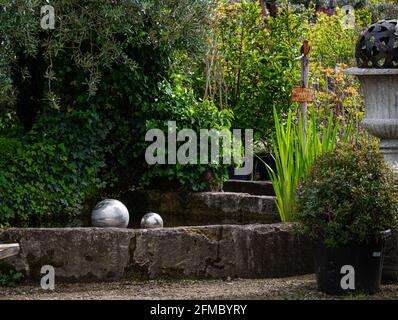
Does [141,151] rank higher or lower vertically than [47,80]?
lower

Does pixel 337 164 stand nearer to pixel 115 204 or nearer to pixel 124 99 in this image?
pixel 115 204

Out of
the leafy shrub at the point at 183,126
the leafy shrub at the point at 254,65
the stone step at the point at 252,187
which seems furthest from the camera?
the leafy shrub at the point at 254,65

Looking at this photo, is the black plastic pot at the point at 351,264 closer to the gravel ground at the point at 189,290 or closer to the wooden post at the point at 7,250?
the gravel ground at the point at 189,290

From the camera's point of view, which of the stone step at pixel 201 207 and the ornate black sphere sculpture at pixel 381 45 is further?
the stone step at pixel 201 207

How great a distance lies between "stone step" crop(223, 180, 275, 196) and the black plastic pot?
3.27 meters

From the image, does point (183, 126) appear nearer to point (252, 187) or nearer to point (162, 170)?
point (162, 170)

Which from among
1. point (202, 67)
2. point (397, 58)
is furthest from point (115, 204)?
point (202, 67)

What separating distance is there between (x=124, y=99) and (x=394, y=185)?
349 cm

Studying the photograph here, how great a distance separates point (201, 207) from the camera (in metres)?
8.80

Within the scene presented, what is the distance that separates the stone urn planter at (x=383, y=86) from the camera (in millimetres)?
6945

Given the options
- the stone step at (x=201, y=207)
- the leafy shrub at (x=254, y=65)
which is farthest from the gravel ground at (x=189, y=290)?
the leafy shrub at (x=254, y=65)

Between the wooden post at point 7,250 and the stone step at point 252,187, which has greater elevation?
the stone step at point 252,187

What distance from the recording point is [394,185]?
255 inches

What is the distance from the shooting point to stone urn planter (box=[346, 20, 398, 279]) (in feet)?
22.8
